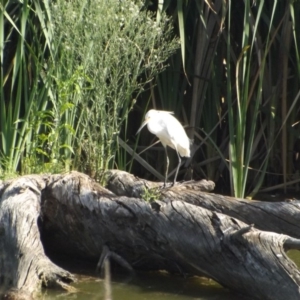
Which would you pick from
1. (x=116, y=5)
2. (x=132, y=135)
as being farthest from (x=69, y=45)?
(x=132, y=135)

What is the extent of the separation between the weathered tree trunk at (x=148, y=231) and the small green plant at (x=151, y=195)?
3 cm

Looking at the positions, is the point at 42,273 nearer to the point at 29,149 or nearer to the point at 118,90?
the point at 29,149

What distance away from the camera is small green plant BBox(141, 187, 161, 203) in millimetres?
4918

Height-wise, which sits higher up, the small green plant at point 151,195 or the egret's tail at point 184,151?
the egret's tail at point 184,151

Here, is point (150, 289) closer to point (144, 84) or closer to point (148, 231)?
point (148, 231)

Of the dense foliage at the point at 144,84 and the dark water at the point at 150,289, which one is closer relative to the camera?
the dark water at the point at 150,289

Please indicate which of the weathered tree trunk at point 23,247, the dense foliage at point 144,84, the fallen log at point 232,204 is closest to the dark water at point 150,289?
the weathered tree trunk at point 23,247

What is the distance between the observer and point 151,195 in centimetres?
493

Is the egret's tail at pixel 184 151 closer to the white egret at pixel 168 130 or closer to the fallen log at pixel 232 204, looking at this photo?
the white egret at pixel 168 130

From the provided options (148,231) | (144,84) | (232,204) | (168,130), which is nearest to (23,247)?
(148,231)

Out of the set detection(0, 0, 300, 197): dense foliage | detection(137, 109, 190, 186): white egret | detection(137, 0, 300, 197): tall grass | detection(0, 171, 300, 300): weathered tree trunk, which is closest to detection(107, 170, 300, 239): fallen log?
detection(0, 171, 300, 300): weathered tree trunk

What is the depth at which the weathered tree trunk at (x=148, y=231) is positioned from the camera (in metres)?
4.41

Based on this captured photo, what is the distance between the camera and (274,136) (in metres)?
6.82

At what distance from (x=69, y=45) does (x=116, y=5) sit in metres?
0.43
